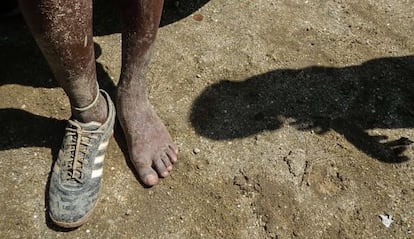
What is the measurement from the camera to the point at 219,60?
2.81 m

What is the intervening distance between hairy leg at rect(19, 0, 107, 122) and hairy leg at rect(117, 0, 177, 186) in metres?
0.21

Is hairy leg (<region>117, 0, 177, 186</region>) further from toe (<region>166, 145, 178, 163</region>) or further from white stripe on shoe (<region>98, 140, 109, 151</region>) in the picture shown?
white stripe on shoe (<region>98, 140, 109, 151</region>)

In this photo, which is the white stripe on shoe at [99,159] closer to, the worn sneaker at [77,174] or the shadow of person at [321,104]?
the worn sneaker at [77,174]

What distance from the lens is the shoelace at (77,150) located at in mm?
2117

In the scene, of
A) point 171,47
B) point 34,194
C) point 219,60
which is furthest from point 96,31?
point 34,194

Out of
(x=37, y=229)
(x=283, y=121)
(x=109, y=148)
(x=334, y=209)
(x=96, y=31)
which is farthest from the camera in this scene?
(x=96, y=31)

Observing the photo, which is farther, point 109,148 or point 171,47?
point 171,47

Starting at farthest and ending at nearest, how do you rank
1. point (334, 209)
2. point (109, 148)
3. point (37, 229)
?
point (109, 148) < point (334, 209) < point (37, 229)

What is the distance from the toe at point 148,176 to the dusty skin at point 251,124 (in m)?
0.04

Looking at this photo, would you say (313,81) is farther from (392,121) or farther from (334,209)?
(334,209)

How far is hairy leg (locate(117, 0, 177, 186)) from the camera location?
201 cm

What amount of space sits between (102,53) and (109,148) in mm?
670

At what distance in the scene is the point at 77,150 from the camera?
2.12 metres

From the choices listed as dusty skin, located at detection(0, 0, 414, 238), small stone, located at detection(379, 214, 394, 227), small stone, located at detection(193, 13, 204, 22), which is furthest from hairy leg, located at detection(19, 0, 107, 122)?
small stone, located at detection(379, 214, 394, 227)
